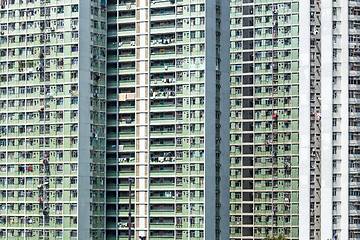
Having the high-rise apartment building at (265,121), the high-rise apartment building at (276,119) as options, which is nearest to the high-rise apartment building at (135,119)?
the high-rise apartment building at (276,119)

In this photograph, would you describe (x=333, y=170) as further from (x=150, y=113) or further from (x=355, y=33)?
(x=150, y=113)

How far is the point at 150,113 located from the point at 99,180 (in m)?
11.1

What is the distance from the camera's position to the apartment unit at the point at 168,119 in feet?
396

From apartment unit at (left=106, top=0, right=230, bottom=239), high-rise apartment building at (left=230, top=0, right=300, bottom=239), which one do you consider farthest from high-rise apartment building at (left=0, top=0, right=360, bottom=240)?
high-rise apartment building at (left=230, top=0, right=300, bottom=239)

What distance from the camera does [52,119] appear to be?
123312mm

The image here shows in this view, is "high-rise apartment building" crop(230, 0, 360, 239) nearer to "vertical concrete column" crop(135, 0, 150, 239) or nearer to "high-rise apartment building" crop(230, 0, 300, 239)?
"high-rise apartment building" crop(230, 0, 300, 239)

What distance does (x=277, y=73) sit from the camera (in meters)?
144

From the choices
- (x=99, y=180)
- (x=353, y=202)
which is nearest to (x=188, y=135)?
(x=99, y=180)

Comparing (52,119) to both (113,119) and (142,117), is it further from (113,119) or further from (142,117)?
(142,117)

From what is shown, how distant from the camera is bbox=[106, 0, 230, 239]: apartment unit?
121m

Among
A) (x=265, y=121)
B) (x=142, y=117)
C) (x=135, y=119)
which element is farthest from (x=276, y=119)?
(x=135, y=119)

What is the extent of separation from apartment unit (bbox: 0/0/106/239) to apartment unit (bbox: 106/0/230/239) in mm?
2574

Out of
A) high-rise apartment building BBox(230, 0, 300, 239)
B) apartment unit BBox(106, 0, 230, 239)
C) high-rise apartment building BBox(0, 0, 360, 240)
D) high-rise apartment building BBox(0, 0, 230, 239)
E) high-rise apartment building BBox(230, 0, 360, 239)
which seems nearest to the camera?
high-rise apartment building BBox(0, 0, 360, 240)

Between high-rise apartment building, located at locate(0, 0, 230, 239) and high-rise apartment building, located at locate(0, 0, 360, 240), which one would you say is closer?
→ high-rise apartment building, located at locate(0, 0, 360, 240)
